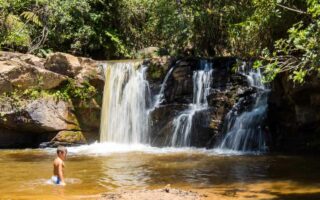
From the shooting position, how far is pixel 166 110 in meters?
16.2

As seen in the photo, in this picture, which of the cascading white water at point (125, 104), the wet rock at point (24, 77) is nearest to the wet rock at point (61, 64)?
the wet rock at point (24, 77)

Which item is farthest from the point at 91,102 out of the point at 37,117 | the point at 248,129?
the point at 248,129

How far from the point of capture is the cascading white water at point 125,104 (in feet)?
54.5

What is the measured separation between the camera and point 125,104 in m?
17.0

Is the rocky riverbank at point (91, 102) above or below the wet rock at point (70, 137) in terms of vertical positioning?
above

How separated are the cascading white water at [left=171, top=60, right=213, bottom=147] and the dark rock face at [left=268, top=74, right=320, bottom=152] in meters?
2.15

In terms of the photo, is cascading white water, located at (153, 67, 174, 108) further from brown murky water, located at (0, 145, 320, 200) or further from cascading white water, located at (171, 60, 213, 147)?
brown murky water, located at (0, 145, 320, 200)

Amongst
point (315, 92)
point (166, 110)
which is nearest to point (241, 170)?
point (315, 92)

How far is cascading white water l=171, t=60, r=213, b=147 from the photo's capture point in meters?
15.5

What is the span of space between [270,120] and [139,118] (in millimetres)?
4381

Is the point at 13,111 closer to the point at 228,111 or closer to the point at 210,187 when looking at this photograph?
the point at 228,111

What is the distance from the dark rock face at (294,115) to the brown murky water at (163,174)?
148 centimetres

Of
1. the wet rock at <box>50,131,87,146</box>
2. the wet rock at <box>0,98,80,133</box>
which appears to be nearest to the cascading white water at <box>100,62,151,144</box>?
the wet rock at <box>50,131,87,146</box>

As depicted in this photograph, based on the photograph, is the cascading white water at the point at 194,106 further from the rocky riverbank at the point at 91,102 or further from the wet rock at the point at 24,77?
the wet rock at the point at 24,77
